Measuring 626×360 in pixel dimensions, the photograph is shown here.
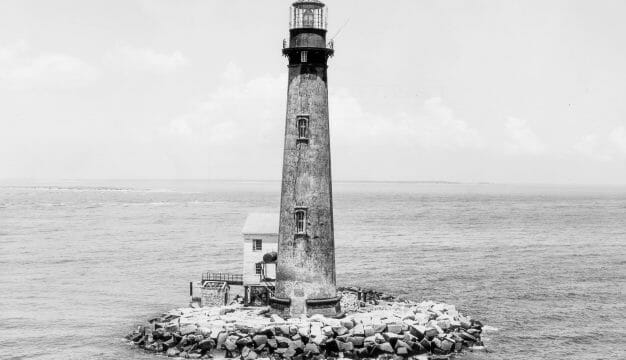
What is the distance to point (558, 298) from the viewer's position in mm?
51656

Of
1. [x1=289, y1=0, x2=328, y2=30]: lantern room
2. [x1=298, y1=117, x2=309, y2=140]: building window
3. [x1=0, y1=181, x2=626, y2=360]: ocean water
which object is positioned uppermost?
[x1=289, y1=0, x2=328, y2=30]: lantern room

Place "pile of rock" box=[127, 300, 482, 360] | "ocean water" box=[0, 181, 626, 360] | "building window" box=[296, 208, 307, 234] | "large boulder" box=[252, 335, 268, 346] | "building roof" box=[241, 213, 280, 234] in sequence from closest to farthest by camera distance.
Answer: "pile of rock" box=[127, 300, 482, 360], "large boulder" box=[252, 335, 268, 346], "building window" box=[296, 208, 307, 234], "ocean water" box=[0, 181, 626, 360], "building roof" box=[241, 213, 280, 234]

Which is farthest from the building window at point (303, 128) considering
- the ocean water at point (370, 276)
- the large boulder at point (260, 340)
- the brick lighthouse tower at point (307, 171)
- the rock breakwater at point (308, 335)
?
the ocean water at point (370, 276)

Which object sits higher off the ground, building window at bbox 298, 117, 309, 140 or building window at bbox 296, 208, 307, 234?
building window at bbox 298, 117, 309, 140

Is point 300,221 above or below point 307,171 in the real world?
below

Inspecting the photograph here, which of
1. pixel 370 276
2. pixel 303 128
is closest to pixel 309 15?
pixel 303 128

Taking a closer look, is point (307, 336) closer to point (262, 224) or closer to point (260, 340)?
point (260, 340)

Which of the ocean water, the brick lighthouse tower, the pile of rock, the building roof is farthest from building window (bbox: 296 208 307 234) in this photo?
the ocean water

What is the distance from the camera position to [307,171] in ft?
117

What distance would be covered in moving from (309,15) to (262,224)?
1227cm

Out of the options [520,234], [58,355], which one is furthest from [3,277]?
[520,234]

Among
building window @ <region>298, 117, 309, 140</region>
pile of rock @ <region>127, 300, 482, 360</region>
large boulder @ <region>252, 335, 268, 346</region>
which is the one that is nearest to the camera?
pile of rock @ <region>127, 300, 482, 360</region>

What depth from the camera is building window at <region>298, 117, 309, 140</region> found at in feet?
117

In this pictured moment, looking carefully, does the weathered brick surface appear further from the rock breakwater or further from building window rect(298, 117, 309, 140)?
the rock breakwater
